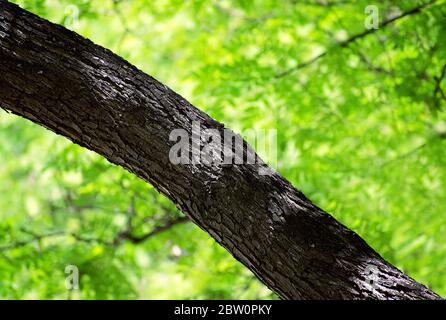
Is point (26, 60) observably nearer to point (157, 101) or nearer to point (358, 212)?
point (157, 101)

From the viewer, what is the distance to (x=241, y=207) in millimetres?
2141

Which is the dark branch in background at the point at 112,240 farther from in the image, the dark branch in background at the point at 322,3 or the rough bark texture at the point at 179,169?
the rough bark texture at the point at 179,169

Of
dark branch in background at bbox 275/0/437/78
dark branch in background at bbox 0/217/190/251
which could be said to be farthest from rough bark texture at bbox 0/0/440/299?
dark branch in background at bbox 0/217/190/251

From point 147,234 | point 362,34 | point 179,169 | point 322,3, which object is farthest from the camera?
point 322,3

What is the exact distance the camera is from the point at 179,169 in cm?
220

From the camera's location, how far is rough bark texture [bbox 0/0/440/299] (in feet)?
6.77

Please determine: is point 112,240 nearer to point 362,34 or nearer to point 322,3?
point 362,34

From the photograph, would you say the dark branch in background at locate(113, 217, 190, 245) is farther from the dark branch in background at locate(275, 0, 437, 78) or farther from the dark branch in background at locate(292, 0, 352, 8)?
the dark branch in background at locate(292, 0, 352, 8)

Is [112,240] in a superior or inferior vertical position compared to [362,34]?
inferior

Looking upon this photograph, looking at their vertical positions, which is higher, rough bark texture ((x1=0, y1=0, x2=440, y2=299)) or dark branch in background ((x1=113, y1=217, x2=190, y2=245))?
dark branch in background ((x1=113, y1=217, x2=190, y2=245))

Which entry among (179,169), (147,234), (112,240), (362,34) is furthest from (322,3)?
(179,169)
